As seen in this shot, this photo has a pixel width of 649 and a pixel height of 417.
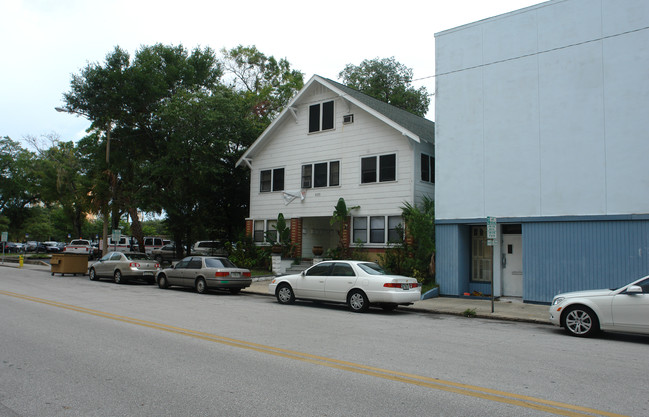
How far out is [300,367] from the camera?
22.6ft

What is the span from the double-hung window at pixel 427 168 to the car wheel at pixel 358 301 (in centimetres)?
960

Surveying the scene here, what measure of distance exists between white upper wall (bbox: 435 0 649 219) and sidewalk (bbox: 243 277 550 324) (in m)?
3.02

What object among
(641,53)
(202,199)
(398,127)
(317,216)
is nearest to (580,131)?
(641,53)

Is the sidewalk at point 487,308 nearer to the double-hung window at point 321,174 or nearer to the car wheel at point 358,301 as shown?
the car wheel at point 358,301

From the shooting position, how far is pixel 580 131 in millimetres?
15625

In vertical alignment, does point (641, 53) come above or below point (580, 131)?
above

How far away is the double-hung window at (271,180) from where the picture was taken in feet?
85.9

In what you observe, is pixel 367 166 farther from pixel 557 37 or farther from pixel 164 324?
pixel 164 324

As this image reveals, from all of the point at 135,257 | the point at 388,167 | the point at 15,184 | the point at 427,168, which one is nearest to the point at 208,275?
the point at 135,257

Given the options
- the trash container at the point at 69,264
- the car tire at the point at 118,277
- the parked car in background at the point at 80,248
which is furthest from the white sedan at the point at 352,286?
the parked car in background at the point at 80,248

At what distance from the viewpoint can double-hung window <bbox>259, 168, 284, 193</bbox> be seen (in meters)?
26.2

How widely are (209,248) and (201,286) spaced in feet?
54.8

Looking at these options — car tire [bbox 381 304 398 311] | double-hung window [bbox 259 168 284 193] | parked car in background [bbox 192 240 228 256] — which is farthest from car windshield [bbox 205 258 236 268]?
parked car in background [bbox 192 240 228 256]

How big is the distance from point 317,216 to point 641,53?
1480 centimetres
